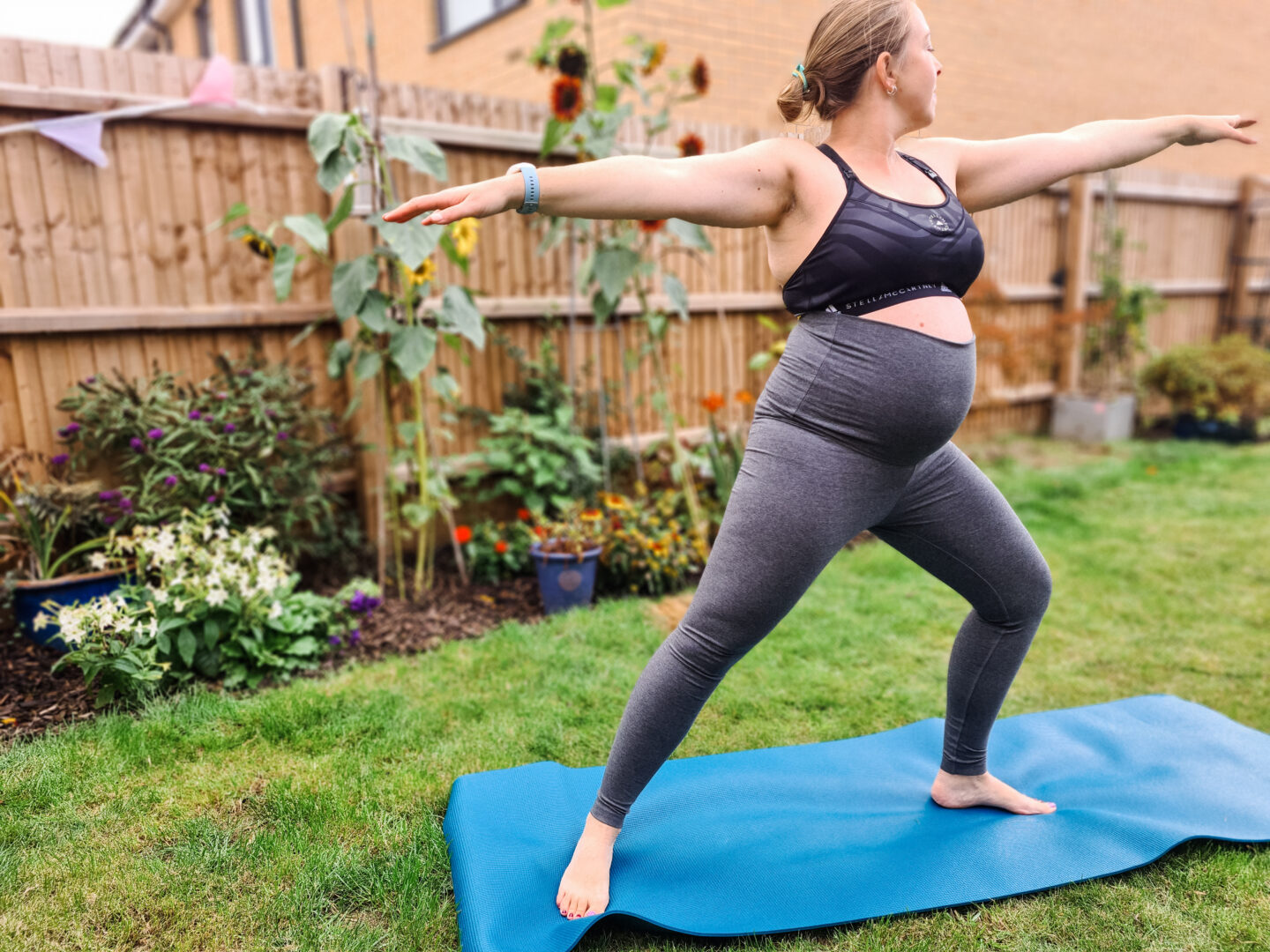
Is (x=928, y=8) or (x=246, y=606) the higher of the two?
(x=928, y=8)

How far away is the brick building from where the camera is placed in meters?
5.86

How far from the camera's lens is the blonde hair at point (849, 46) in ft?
4.86

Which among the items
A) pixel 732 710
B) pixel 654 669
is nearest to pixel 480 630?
pixel 732 710

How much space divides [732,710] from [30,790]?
6.01ft

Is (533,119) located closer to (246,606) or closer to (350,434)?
(350,434)

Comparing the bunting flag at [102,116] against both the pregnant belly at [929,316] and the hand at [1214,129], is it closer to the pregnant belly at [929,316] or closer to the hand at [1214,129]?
the pregnant belly at [929,316]

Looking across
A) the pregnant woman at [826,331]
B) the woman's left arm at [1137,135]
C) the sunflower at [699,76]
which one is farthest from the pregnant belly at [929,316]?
the sunflower at [699,76]

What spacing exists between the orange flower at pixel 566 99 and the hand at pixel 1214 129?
2.29 metres

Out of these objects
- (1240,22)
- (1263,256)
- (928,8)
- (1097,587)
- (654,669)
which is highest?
(1240,22)

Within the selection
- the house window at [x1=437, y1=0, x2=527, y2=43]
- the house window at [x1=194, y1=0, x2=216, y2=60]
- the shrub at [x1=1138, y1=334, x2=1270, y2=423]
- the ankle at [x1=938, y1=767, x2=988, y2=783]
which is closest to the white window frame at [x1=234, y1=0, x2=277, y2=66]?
the house window at [x1=194, y1=0, x2=216, y2=60]

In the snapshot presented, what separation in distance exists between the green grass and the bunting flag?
6.28ft

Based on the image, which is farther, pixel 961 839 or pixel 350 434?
pixel 350 434

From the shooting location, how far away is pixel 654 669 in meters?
1.63

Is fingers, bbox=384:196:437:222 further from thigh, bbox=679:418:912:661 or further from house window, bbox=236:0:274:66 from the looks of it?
house window, bbox=236:0:274:66
